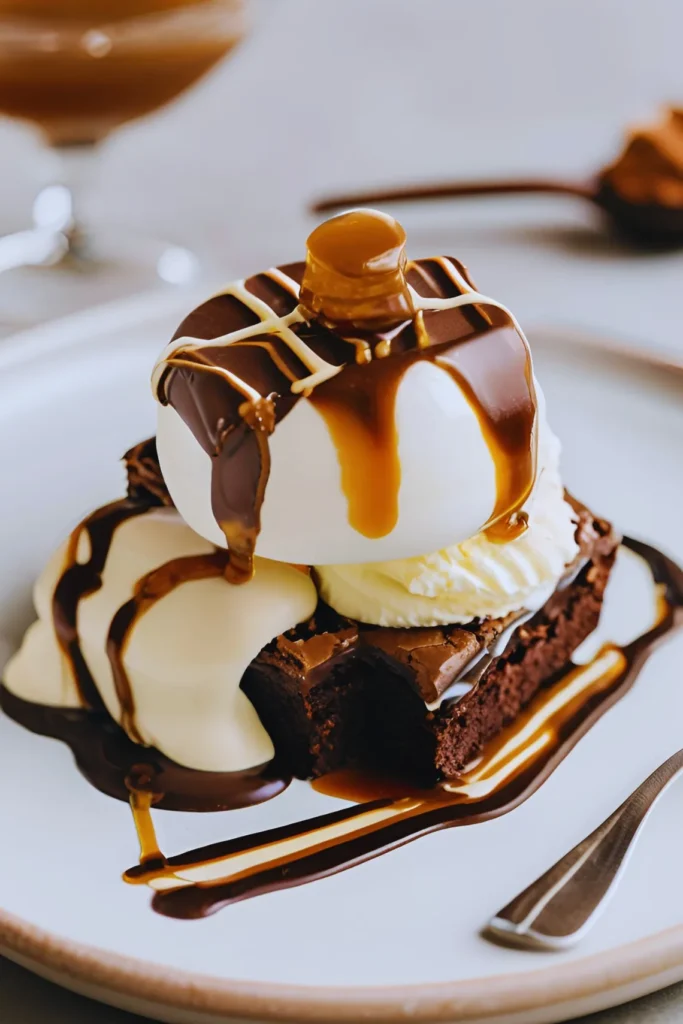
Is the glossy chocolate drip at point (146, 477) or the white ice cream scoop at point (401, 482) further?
the glossy chocolate drip at point (146, 477)

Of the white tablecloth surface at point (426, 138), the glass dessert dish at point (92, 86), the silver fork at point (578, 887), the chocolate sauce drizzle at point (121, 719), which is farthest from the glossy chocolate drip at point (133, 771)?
the glass dessert dish at point (92, 86)

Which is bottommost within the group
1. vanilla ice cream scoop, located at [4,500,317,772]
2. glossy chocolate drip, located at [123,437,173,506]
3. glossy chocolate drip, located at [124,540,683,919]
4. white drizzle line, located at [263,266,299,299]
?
glossy chocolate drip, located at [124,540,683,919]

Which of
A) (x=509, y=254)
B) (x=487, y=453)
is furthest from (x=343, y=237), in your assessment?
(x=509, y=254)

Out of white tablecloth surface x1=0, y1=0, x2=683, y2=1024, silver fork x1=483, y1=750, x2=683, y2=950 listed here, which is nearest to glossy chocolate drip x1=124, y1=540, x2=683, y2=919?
silver fork x1=483, y1=750, x2=683, y2=950

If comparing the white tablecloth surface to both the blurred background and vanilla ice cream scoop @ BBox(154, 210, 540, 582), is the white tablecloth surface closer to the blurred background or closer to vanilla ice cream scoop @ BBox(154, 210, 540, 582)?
the blurred background

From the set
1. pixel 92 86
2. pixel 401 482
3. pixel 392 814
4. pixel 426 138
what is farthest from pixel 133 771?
pixel 426 138

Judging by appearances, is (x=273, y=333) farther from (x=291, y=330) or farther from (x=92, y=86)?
(x=92, y=86)

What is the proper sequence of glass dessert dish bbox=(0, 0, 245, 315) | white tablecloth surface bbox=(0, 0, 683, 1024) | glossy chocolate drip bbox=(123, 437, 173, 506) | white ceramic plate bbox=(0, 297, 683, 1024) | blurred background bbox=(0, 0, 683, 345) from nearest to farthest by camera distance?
1. white ceramic plate bbox=(0, 297, 683, 1024)
2. glossy chocolate drip bbox=(123, 437, 173, 506)
3. glass dessert dish bbox=(0, 0, 245, 315)
4. blurred background bbox=(0, 0, 683, 345)
5. white tablecloth surface bbox=(0, 0, 683, 1024)

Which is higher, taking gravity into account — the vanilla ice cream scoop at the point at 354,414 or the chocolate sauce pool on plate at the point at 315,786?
the vanilla ice cream scoop at the point at 354,414

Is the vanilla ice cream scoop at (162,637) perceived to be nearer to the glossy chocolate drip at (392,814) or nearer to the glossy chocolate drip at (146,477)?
the glossy chocolate drip at (146,477)
